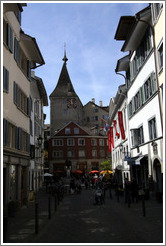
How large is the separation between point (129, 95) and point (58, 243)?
2140 centimetres

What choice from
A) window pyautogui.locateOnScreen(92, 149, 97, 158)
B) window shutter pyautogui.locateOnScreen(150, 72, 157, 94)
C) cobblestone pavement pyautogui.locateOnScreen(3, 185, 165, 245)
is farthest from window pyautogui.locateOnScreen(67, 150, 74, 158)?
cobblestone pavement pyautogui.locateOnScreen(3, 185, 165, 245)

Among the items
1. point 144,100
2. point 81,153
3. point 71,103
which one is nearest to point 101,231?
point 144,100

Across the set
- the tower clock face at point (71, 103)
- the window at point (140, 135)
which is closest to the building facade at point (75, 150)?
the tower clock face at point (71, 103)

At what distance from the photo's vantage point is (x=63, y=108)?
75500 millimetres

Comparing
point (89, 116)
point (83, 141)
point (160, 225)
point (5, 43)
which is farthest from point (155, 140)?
point (89, 116)

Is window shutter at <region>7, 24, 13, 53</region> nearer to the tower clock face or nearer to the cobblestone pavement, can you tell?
the cobblestone pavement

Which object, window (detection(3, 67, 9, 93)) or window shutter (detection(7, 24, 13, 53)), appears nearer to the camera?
window (detection(3, 67, 9, 93))

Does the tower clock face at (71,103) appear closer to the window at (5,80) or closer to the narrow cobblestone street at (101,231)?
the window at (5,80)

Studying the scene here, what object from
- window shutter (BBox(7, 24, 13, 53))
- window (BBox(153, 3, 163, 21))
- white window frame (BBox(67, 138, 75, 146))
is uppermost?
window (BBox(153, 3, 163, 21))

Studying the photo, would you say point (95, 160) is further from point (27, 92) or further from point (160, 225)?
point (160, 225)

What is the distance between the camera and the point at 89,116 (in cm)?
8494

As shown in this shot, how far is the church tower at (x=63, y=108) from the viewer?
74.5 m

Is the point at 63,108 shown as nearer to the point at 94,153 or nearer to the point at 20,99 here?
the point at 94,153

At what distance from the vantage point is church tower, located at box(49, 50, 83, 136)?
74500 millimetres
